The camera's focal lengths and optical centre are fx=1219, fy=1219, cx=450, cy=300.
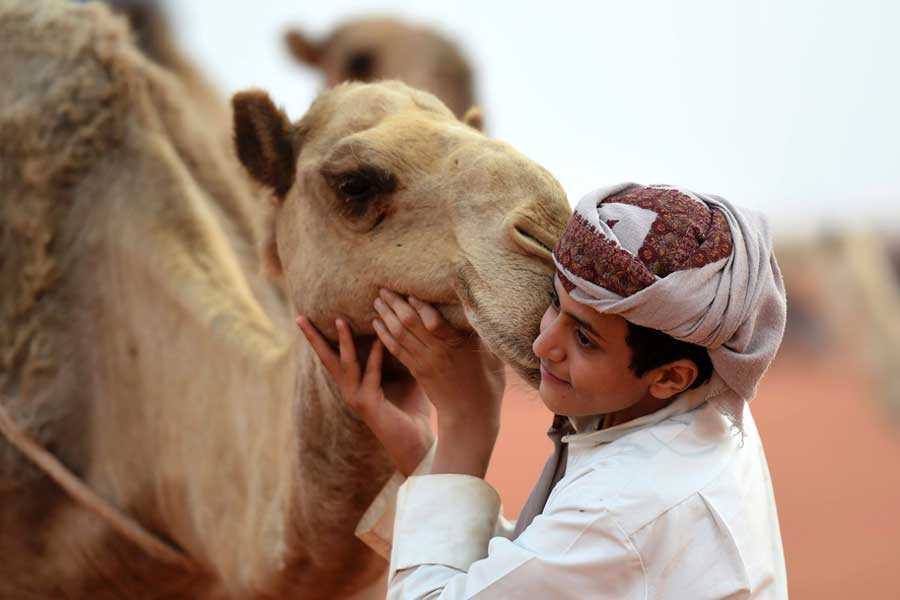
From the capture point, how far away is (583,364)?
1703mm

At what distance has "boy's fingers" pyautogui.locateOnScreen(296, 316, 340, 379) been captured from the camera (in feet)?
7.07

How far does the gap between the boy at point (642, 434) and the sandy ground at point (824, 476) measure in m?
5.21

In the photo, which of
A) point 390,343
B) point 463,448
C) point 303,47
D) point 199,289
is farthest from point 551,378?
point 303,47

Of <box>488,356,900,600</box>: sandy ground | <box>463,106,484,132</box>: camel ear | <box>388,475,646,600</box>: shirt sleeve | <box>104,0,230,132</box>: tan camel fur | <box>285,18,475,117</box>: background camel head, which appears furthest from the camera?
<box>488,356,900,600</box>: sandy ground

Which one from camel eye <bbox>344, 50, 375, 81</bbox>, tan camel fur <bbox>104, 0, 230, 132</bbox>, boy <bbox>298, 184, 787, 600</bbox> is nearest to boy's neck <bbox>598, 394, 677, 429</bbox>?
boy <bbox>298, 184, 787, 600</bbox>

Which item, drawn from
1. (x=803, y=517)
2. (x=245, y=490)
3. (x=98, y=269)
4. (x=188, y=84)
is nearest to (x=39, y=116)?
(x=98, y=269)

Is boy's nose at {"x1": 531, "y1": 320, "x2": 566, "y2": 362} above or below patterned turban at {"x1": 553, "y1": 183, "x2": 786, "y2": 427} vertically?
below

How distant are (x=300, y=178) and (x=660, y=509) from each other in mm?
1035

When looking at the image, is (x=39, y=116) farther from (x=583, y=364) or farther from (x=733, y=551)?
(x=733, y=551)

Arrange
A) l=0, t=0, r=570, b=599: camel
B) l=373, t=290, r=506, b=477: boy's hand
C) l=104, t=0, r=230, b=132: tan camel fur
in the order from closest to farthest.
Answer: l=373, t=290, r=506, b=477: boy's hand, l=0, t=0, r=570, b=599: camel, l=104, t=0, r=230, b=132: tan camel fur

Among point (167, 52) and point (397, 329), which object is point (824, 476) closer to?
point (167, 52)

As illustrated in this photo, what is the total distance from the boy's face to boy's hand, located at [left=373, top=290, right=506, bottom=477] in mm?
232

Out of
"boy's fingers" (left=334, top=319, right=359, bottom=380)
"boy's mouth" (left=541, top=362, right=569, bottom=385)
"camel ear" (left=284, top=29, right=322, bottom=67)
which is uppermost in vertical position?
"boy's mouth" (left=541, top=362, right=569, bottom=385)

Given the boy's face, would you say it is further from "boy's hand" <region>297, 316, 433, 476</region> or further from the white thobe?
"boy's hand" <region>297, 316, 433, 476</region>
